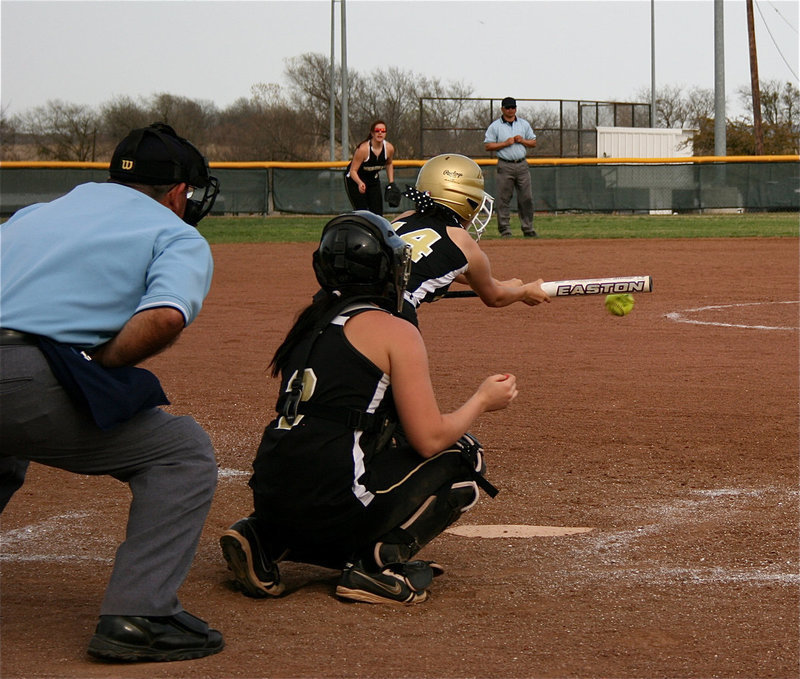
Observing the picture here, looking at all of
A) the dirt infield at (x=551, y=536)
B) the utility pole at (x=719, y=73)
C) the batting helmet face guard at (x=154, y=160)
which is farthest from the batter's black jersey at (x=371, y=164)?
the batting helmet face guard at (x=154, y=160)

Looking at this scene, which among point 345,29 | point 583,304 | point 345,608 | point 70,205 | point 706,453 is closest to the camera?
point 70,205

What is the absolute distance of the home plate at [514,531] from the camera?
484 cm

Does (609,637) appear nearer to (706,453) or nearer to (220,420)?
(706,453)

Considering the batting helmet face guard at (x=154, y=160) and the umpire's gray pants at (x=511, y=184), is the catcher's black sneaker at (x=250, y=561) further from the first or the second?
the umpire's gray pants at (x=511, y=184)

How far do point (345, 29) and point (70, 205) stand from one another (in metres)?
36.5

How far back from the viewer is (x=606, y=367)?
847 centimetres

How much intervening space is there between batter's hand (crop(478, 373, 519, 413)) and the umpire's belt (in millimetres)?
1611

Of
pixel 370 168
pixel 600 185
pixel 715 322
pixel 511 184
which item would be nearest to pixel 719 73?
pixel 600 185

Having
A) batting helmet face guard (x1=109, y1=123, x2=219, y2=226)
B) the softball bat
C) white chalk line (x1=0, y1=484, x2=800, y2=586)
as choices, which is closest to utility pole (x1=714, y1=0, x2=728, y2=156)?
the softball bat

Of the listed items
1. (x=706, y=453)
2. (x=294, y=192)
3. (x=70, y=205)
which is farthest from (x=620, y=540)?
(x=294, y=192)

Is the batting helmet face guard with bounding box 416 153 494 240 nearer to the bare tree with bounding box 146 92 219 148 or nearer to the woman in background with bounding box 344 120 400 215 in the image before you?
the woman in background with bounding box 344 120 400 215

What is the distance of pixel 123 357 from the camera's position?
3281 millimetres

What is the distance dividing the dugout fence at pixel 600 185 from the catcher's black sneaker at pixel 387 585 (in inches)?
927

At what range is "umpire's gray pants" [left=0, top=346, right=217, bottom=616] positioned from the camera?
326cm
